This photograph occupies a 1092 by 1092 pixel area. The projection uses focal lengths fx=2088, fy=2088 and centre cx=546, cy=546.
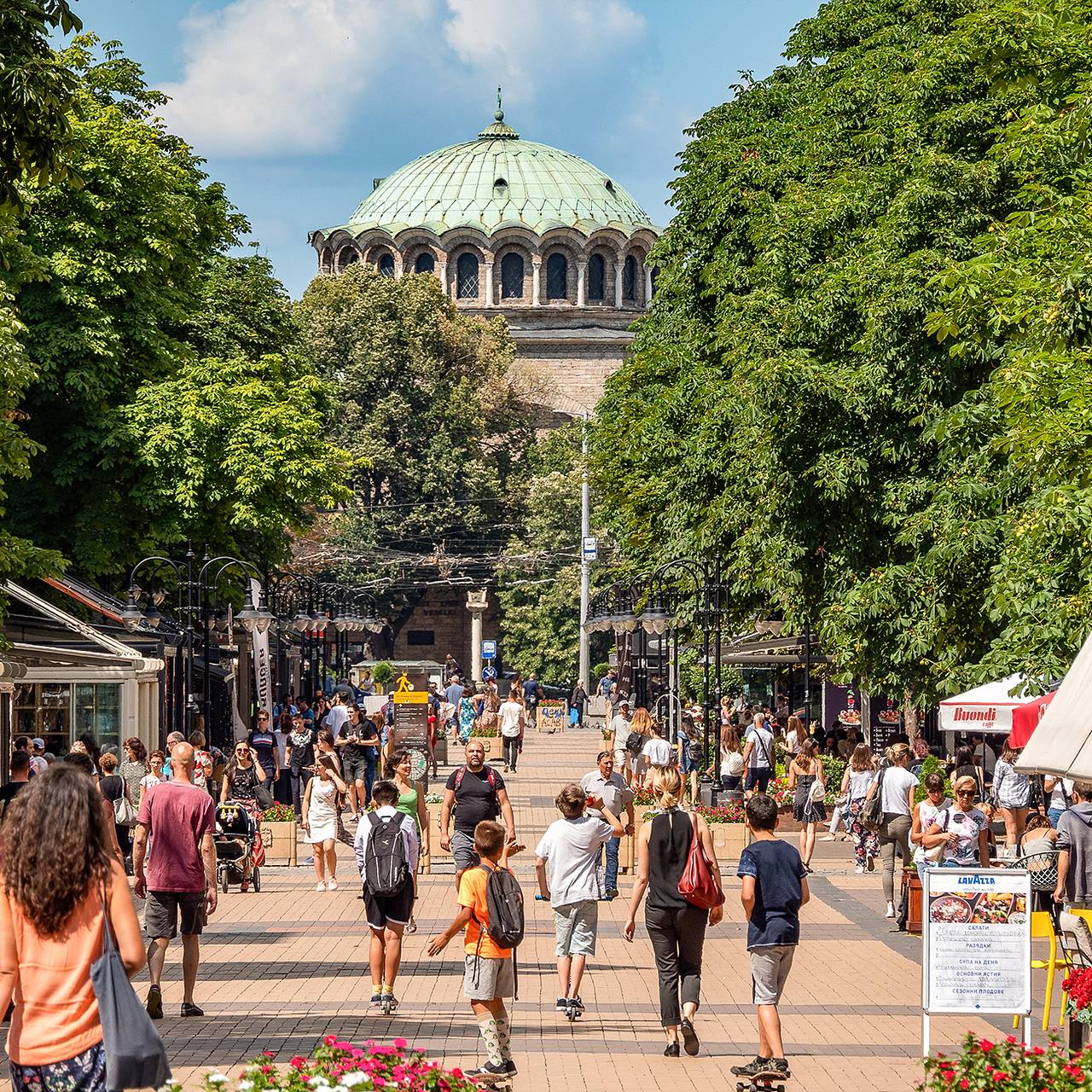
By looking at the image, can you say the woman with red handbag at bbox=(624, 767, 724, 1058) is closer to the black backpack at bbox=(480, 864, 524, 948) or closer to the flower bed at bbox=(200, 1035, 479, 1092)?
the black backpack at bbox=(480, 864, 524, 948)

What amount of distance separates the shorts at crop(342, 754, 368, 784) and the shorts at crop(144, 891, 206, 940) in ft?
44.8

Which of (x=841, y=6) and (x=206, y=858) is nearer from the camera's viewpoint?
(x=206, y=858)

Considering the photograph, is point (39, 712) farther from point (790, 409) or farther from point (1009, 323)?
point (1009, 323)

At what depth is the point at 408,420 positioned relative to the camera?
8156cm

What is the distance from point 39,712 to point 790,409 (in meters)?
11.1

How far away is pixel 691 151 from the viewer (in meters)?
37.2

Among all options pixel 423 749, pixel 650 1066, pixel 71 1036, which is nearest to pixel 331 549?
pixel 423 749

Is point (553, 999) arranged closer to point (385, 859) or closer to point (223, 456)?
point (385, 859)

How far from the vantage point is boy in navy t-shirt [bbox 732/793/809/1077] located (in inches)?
431

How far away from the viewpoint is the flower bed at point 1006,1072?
760cm

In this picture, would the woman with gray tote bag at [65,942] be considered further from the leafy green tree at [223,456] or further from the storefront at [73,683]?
the leafy green tree at [223,456]

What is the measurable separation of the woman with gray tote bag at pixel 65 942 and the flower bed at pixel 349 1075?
0.36 meters

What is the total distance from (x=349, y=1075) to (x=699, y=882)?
5.56 meters

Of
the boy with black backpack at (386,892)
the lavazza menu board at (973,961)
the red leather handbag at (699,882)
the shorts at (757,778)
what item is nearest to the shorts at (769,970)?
the lavazza menu board at (973,961)
